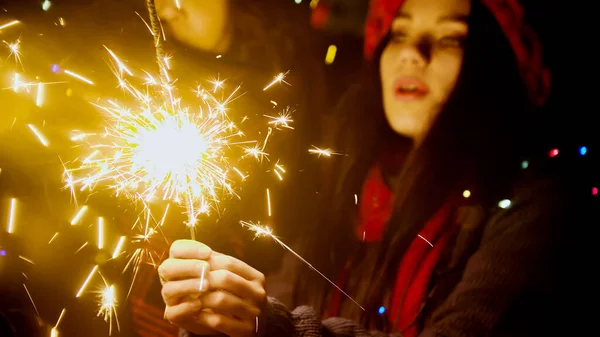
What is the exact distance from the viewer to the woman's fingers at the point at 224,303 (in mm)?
809

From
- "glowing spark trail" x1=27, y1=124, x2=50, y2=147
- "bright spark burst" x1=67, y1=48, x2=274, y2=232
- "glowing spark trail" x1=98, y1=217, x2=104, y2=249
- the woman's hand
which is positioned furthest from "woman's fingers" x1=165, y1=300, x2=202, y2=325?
"glowing spark trail" x1=27, y1=124, x2=50, y2=147

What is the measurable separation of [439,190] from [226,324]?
2.57 feet

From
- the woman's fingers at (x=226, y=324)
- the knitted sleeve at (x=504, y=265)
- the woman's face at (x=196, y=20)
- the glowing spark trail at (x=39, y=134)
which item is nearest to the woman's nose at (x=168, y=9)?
the woman's face at (x=196, y=20)

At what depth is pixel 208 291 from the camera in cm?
81

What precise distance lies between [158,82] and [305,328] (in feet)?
2.46

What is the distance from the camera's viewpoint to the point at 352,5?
1292mm

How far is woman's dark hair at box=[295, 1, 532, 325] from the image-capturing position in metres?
1.21

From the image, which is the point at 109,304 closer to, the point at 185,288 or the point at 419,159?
the point at 185,288

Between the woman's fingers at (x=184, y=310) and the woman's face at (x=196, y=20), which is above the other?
the woman's face at (x=196, y=20)

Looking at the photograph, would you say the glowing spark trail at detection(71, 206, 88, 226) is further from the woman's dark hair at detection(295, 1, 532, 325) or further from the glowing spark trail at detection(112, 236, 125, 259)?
the woman's dark hair at detection(295, 1, 532, 325)

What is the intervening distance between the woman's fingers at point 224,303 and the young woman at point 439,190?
152 millimetres

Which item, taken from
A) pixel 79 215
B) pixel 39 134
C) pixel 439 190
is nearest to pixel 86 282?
pixel 79 215

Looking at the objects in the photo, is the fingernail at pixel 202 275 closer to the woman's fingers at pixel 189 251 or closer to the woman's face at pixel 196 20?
the woman's fingers at pixel 189 251

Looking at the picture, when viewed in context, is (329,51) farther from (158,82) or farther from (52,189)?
(52,189)
